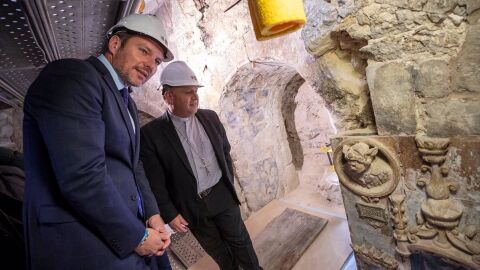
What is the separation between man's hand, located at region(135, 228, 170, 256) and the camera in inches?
48.3

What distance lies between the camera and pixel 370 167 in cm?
138

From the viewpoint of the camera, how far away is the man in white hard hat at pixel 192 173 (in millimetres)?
2129

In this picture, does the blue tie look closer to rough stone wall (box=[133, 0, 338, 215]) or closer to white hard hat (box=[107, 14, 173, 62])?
white hard hat (box=[107, 14, 173, 62])

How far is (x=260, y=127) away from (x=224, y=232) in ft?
5.91

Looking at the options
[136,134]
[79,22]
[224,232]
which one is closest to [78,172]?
[136,134]

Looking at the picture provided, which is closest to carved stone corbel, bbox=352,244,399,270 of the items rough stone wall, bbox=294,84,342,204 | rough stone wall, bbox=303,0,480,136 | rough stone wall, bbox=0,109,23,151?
rough stone wall, bbox=303,0,480,136

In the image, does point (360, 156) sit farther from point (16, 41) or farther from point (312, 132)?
point (312, 132)

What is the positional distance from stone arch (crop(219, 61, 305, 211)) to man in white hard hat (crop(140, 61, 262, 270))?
2.70 feet

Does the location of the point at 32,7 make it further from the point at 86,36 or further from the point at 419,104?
the point at 419,104

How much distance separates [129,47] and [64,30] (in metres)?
0.42

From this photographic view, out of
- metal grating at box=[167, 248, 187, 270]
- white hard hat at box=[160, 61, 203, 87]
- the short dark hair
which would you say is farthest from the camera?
metal grating at box=[167, 248, 187, 270]

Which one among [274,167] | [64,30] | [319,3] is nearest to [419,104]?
[319,3]

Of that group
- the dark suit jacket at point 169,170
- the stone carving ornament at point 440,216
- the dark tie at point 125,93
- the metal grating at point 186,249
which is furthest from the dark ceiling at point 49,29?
the metal grating at point 186,249

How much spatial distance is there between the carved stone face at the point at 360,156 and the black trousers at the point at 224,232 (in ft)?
4.07
